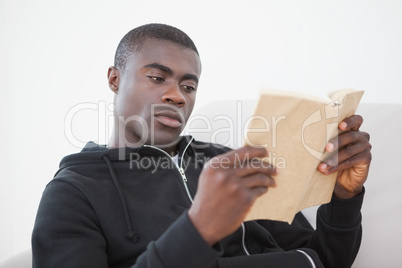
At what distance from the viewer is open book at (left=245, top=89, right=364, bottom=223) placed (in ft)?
1.87

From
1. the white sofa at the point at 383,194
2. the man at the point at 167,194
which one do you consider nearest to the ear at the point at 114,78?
the man at the point at 167,194

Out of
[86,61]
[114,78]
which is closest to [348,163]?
[114,78]

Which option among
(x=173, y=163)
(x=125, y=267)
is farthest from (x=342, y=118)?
(x=125, y=267)

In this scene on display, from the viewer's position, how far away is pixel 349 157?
76 centimetres

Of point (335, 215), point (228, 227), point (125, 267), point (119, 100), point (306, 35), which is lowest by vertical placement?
point (125, 267)

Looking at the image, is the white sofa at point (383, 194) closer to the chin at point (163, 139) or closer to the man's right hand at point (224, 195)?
the chin at point (163, 139)

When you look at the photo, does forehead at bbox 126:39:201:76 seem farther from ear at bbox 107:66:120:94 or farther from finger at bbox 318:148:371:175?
finger at bbox 318:148:371:175

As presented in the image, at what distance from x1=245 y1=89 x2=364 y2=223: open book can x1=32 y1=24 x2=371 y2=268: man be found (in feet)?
0.13

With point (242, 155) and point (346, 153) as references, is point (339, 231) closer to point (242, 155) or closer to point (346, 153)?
point (346, 153)

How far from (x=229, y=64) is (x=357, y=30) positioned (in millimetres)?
493

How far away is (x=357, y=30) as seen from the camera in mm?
1270

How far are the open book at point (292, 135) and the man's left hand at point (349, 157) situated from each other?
0.02m

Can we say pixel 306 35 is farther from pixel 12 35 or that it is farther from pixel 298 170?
pixel 12 35

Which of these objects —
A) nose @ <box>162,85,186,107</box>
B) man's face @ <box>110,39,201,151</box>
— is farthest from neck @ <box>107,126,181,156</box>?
nose @ <box>162,85,186,107</box>
